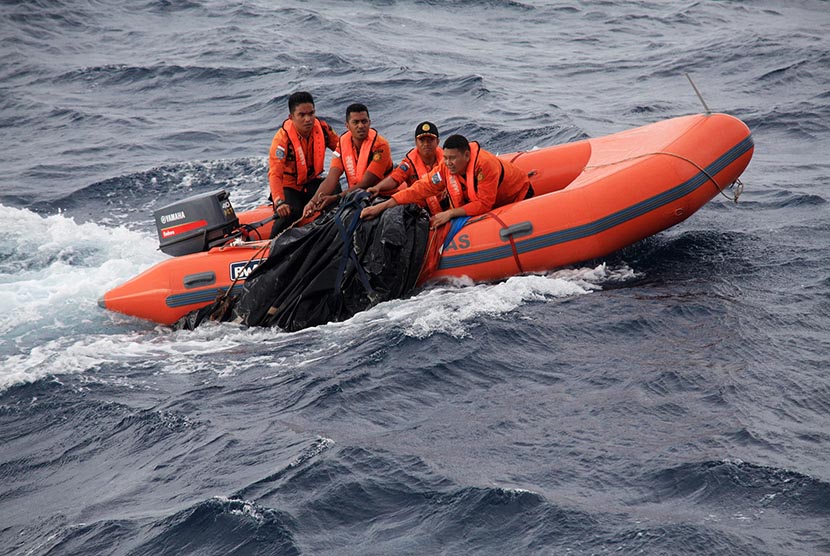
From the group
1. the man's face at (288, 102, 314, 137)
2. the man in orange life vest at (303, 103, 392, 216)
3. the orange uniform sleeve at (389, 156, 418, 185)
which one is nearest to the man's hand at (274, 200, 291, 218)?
the man in orange life vest at (303, 103, 392, 216)

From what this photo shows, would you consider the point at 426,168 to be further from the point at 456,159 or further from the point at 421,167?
the point at 456,159

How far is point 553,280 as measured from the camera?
739cm

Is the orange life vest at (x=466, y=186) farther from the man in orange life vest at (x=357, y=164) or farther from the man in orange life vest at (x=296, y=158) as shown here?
the man in orange life vest at (x=296, y=158)

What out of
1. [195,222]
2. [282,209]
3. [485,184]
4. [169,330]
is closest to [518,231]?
[485,184]

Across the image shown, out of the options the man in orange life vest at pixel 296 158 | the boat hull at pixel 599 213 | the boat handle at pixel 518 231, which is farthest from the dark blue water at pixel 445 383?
the man in orange life vest at pixel 296 158

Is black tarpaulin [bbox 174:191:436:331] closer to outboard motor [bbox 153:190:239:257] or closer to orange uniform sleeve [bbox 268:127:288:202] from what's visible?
orange uniform sleeve [bbox 268:127:288:202]

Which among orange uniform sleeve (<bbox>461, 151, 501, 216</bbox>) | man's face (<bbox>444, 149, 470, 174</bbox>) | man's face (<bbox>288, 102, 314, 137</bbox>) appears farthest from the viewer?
man's face (<bbox>288, 102, 314, 137</bbox>)

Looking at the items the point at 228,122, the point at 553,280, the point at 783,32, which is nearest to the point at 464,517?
the point at 553,280

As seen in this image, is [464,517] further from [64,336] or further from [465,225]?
[64,336]

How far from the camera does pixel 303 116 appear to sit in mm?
8109

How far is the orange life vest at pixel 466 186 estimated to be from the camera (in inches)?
299

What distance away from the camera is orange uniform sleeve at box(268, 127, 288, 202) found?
821 centimetres

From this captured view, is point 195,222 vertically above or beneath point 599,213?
above

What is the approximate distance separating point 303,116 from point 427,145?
1.12m
